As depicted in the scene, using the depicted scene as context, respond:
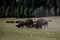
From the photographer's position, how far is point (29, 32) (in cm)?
161

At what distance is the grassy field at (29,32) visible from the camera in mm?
1572

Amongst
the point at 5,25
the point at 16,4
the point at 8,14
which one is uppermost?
the point at 16,4

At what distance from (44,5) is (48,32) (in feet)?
0.95

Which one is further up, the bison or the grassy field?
the bison

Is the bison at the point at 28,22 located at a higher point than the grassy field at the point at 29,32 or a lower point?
higher

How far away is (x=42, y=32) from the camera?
1591 millimetres

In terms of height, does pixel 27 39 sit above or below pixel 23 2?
below

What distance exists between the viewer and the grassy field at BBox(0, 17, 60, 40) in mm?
1572

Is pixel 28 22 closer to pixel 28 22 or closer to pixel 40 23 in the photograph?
pixel 28 22

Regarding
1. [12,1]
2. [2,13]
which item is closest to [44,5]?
[12,1]

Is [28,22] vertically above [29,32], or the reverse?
[28,22]

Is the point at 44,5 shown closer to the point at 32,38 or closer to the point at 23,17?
the point at 23,17

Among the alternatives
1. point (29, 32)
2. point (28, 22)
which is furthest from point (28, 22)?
point (29, 32)

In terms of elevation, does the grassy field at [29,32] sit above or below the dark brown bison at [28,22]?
below
